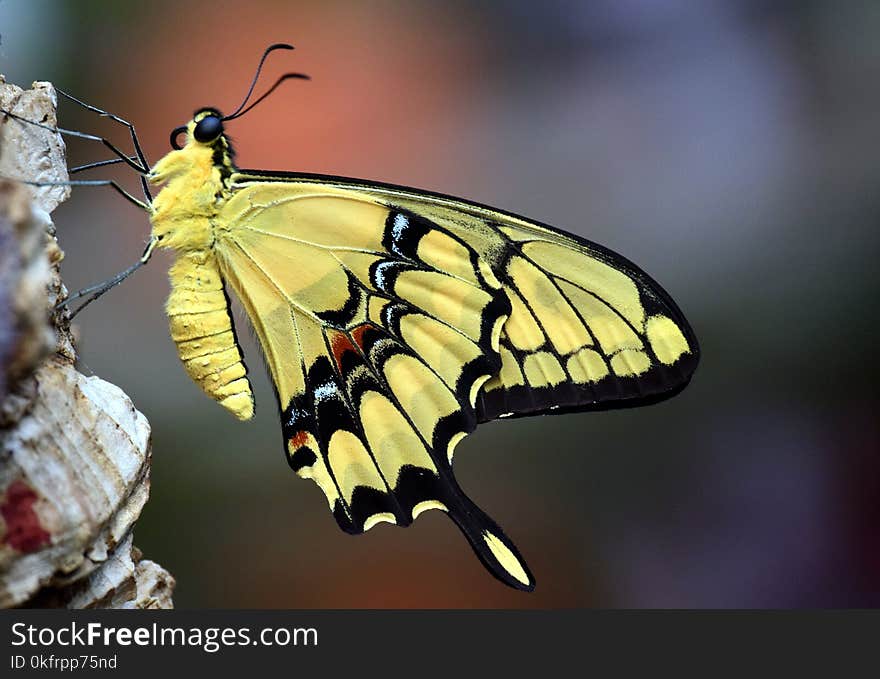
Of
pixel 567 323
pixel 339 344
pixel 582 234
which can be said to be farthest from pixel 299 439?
pixel 582 234

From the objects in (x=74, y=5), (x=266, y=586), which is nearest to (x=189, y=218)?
(x=266, y=586)

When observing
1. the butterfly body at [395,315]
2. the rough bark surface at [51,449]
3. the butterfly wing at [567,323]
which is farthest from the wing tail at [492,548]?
the rough bark surface at [51,449]

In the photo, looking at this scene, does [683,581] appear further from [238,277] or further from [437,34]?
[437,34]

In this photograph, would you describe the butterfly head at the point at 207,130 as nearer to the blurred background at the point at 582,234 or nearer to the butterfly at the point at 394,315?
the butterfly at the point at 394,315

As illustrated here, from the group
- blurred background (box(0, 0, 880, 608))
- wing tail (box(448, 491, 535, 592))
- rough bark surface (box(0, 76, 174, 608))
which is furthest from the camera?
blurred background (box(0, 0, 880, 608))

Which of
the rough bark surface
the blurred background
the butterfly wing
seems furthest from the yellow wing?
the blurred background

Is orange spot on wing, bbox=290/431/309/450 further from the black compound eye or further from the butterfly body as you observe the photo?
the black compound eye

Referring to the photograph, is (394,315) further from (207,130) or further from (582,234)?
(582,234)

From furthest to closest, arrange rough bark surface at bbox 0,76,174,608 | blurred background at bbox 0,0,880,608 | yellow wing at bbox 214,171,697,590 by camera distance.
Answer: blurred background at bbox 0,0,880,608
yellow wing at bbox 214,171,697,590
rough bark surface at bbox 0,76,174,608
